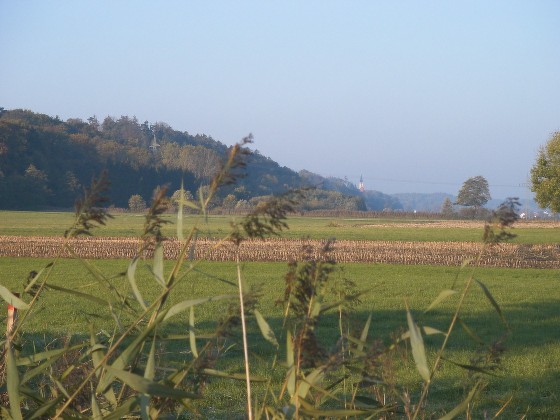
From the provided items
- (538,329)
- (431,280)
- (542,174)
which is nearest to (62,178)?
(542,174)

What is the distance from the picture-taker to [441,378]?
1035 centimetres

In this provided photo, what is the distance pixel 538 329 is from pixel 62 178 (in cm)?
9817

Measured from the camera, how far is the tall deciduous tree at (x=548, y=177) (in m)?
75.5

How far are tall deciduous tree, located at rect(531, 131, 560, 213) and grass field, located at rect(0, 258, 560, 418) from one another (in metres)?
44.6

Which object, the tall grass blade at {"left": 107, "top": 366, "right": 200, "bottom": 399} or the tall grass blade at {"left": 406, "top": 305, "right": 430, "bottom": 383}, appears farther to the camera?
the tall grass blade at {"left": 406, "top": 305, "right": 430, "bottom": 383}

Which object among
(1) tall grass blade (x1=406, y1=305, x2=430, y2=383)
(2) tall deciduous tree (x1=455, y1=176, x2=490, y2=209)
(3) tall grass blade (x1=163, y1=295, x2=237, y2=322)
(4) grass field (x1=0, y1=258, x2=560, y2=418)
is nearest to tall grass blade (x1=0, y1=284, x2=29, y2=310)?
(4) grass field (x1=0, y1=258, x2=560, y2=418)

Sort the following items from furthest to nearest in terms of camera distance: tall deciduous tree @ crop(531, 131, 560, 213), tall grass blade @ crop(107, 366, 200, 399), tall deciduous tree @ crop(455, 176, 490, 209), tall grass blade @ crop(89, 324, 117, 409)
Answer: tall deciduous tree @ crop(455, 176, 490, 209) < tall deciduous tree @ crop(531, 131, 560, 213) < tall grass blade @ crop(89, 324, 117, 409) < tall grass blade @ crop(107, 366, 200, 399)

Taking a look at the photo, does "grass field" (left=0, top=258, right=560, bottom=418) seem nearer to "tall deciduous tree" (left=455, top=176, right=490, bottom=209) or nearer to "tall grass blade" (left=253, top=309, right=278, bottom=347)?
"tall grass blade" (left=253, top=309, right=278, bottom=347)

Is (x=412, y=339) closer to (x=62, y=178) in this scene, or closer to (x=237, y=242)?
(x=237, y=242)

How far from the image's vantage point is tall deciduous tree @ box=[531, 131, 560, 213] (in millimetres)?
75500

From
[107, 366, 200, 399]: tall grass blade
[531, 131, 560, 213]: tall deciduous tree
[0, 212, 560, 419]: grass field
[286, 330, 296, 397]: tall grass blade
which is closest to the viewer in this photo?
[107, 366, 200, 399]: tall grass blade

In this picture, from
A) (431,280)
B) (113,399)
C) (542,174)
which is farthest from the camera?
(542,174)

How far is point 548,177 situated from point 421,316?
78.9 m

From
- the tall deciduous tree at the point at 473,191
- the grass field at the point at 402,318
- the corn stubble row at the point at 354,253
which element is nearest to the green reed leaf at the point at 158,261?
the grass field at the point at 402,318
